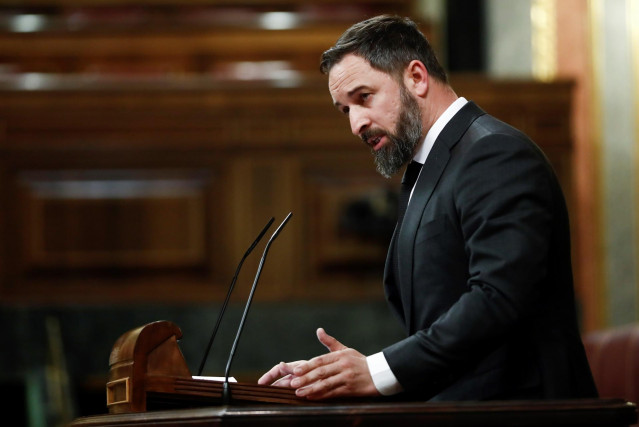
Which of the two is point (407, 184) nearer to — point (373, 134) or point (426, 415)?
point (373, 134)

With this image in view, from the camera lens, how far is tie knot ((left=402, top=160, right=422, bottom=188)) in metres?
2.13

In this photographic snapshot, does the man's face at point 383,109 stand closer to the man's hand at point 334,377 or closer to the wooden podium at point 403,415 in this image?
the man's hand at point 334,377

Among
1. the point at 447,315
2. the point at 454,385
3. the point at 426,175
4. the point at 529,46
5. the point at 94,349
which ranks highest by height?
the point at 529,46

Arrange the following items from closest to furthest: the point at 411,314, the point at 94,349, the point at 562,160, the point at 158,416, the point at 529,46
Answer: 1. the point at 158,416
2. the point at 411,314
3. the point at 94,349
4. the point at 562,160
5. the point at 529,46

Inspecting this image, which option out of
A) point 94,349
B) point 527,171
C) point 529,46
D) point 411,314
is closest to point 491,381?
point 411,314

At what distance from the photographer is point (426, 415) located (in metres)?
1.51

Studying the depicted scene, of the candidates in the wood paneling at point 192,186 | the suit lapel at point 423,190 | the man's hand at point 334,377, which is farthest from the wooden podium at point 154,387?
the wood paneling at point 192,186

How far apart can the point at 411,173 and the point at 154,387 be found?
730 mm

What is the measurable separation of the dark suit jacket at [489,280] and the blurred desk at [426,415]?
0.22 metres

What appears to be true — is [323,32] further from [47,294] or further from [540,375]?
[540,375]

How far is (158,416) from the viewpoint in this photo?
61.4 inches

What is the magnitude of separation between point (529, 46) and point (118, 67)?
2.41 m

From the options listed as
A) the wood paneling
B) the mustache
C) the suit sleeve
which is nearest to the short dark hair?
the mustache

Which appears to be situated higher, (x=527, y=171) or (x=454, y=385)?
(x=527, y=171)
